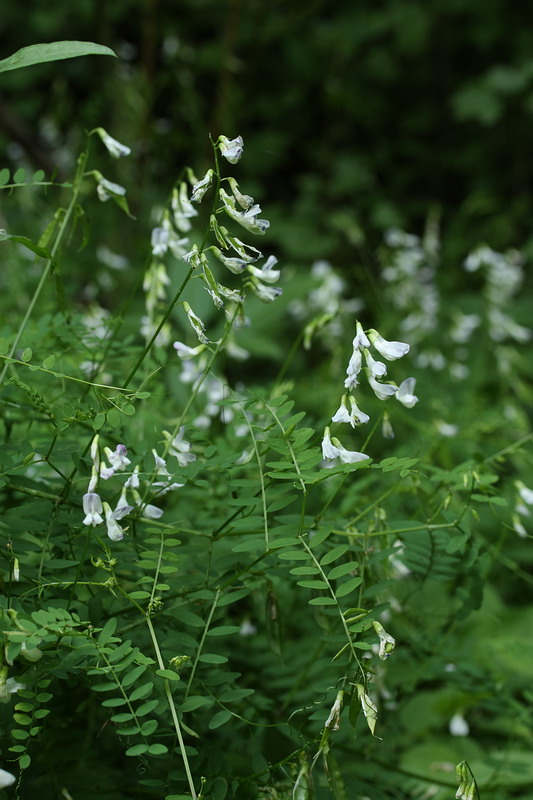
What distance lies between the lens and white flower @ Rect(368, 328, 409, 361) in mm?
854

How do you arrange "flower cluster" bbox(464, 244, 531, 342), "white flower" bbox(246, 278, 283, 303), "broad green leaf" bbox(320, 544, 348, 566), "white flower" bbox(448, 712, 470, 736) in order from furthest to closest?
"flower cluster" bbox(464, 244, 531, 342)
"white flower" bbox(448, 712, 470, 736)
"white flower" bbox(246, 278, 283, 303)
"broad green leaf" bbox(320, 544, 348, 566)

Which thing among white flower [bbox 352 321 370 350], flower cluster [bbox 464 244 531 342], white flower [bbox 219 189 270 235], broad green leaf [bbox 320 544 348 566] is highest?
white flower [bbox 219 189 270 235]

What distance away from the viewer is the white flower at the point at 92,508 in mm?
786

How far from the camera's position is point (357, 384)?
0.85 metres

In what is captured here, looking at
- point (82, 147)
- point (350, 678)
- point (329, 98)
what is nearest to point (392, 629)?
point (350, 678)

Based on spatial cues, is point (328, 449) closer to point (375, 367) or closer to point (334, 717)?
point (375, 367)

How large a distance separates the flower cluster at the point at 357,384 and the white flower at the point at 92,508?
223mm

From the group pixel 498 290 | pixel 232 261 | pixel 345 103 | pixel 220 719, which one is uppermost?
pixel 232 261

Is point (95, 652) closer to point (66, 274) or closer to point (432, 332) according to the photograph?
point (66, 274)

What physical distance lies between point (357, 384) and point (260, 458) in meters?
0.14

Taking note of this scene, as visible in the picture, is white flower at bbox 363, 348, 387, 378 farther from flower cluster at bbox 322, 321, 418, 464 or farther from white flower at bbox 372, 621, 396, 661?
white flower at bbox 372, 621, 396, 661

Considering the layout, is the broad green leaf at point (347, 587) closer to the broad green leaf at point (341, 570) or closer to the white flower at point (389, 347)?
the broad green leaf at point (341, 570)

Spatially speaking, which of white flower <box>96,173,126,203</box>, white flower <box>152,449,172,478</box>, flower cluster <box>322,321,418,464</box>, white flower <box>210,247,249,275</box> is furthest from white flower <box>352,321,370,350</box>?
white flower <box>96,173,126,203</box>

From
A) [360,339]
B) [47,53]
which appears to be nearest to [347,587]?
[360,339]
